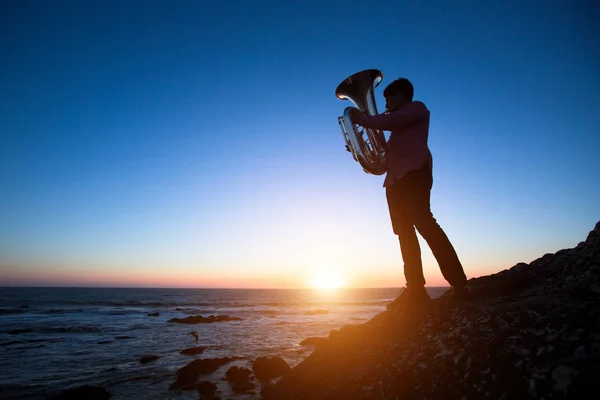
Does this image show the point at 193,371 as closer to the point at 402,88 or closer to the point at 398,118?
the point at 398,118

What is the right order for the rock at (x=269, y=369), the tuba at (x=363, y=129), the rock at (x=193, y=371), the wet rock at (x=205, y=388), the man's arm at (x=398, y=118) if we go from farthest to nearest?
the rock at (x=269, y=369) < the rock at (x=193, y=371) < the wet rock at (x=205, y=388) < the tuba at (x=363, y=129) < the man's arm at (x=398, y=118)

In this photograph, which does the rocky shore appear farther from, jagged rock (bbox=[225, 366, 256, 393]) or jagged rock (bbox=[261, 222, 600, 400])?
jagged rock (bbox=[225, 366, 256, 393])

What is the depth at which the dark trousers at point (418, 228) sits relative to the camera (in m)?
4.25

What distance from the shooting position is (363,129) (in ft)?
17.9

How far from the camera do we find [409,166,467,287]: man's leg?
425cm

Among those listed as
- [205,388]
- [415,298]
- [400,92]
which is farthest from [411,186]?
[205,388]

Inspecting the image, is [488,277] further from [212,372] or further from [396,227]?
[212,372]

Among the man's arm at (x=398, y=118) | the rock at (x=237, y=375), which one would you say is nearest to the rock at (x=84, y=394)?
the rock at (x=237, y=375)

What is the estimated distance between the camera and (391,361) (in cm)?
380

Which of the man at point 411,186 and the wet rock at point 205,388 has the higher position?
the man at point 411,186

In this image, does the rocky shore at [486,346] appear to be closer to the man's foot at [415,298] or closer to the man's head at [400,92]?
the man's foot at [415,298]

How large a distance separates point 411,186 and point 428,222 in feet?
1.72

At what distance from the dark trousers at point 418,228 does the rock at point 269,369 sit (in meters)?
6.66

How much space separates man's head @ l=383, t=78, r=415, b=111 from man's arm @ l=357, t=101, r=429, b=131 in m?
0.25
